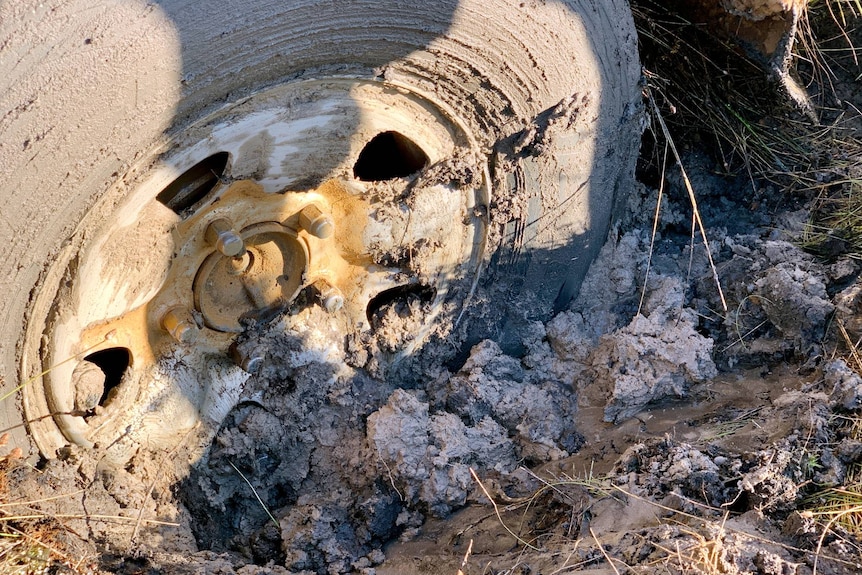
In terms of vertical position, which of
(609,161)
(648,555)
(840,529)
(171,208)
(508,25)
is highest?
(508,25)

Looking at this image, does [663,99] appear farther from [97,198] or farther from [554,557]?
[97,198]

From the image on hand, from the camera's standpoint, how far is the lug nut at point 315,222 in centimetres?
191

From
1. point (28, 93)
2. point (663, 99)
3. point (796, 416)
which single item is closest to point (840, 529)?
point (796, 416)

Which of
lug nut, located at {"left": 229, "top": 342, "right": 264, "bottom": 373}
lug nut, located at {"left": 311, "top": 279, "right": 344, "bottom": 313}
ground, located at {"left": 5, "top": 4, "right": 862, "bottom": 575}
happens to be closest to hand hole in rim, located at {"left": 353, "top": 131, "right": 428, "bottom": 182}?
lug nut, located at {"left": 311, "top": 279, "right": 344, "bottom": 313}

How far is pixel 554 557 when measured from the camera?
5.73 feet

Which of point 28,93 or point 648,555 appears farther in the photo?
point 648,555

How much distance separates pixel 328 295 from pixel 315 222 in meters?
0.26

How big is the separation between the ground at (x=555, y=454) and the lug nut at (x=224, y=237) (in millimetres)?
346

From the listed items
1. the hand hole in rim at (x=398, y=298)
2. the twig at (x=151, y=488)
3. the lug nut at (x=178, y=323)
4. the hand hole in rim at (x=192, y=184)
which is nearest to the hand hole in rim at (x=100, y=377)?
the lug nut at (x=178, y=323)

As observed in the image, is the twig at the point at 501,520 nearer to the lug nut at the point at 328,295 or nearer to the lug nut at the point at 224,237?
the lug nut at the point at 328,295

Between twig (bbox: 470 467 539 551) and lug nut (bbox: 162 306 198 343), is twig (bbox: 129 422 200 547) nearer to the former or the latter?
lug nut (bbox: 162 306 198 343)

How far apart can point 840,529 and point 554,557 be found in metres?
0.62

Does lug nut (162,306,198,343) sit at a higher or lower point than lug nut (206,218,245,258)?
lower

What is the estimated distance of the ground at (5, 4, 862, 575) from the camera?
1.70 metres
